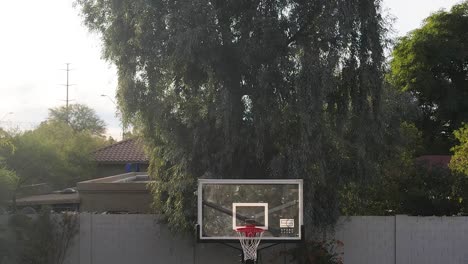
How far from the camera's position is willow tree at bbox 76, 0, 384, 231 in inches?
553

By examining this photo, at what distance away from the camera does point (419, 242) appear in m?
16.5

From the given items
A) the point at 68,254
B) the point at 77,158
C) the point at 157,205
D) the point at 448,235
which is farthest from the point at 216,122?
the point at 77,158

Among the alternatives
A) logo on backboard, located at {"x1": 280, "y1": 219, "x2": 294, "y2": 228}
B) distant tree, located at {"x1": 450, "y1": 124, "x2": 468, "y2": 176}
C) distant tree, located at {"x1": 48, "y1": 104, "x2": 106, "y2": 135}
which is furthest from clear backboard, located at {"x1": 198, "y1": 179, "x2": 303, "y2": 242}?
distant tree, located at {"x1": 48, "y1": 104, "x2": 106, "y2": 135}

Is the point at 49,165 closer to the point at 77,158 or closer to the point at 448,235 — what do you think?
the point at 77,158

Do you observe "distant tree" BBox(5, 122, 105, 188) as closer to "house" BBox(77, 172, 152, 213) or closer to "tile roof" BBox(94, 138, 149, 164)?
"tile roof" BBox(94, 138, 149, 164)


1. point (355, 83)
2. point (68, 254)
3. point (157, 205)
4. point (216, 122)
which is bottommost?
point (68, 254)

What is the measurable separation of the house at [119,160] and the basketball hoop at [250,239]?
75.7 ft

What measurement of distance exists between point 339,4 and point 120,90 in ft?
16.8

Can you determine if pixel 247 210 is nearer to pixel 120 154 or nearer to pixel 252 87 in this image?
pixel 252 87

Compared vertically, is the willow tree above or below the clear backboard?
above

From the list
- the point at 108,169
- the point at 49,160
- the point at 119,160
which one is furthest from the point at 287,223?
the point at 108,169

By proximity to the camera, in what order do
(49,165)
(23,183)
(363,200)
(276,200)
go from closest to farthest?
1. (276,200)
2. (363,200)
3. (23,183)
4. (49,165)

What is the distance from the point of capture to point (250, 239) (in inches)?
552

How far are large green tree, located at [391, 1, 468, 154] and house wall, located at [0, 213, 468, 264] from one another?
24656mm
